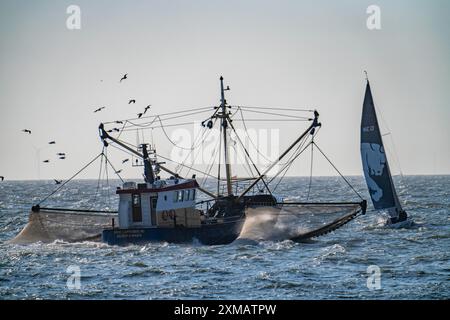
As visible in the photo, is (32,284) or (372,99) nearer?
(32,284)

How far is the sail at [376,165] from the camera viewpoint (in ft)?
192

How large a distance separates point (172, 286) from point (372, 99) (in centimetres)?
3400

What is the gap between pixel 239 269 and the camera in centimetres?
3484

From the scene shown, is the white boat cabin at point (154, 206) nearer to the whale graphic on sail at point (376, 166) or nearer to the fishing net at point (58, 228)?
the fishing net at point (58, 228)

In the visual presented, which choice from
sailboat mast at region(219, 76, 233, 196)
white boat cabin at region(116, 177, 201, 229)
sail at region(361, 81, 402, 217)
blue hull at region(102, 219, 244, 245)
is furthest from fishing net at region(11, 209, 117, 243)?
sail at region(361, 81, 402, 217)

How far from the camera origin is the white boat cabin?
1823 inches

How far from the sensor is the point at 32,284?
105 feet

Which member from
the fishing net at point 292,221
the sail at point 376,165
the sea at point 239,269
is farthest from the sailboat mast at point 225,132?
the sail at point 376,165

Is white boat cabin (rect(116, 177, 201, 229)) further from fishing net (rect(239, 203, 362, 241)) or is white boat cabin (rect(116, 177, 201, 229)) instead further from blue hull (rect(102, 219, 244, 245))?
fishing net (rect(239, 203, 362, 241))

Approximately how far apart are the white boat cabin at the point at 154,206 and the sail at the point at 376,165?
17897 millimetres

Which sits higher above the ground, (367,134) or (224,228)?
(367,134)

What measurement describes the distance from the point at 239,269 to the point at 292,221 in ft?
40.5
